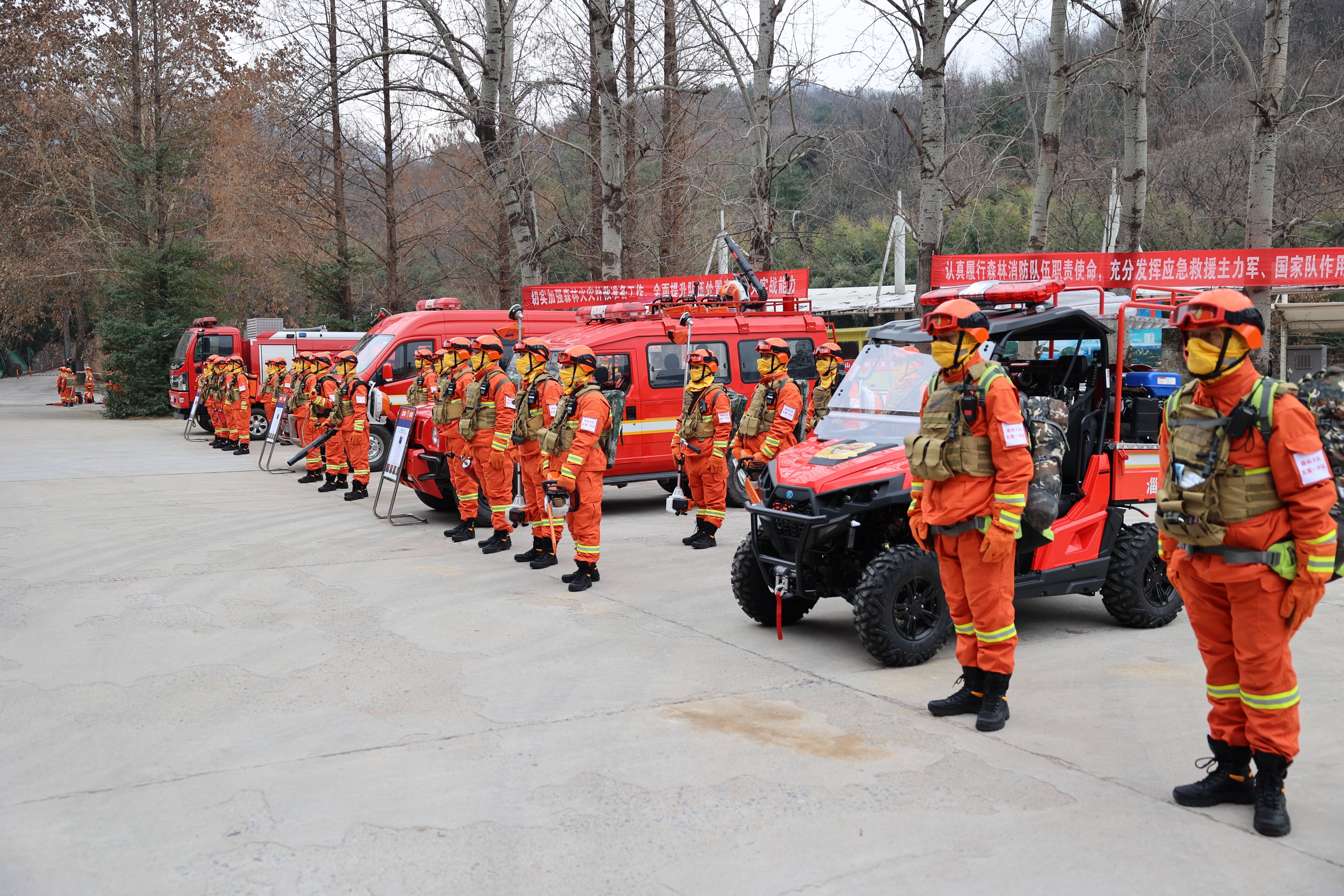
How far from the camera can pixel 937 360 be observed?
18.8 ft

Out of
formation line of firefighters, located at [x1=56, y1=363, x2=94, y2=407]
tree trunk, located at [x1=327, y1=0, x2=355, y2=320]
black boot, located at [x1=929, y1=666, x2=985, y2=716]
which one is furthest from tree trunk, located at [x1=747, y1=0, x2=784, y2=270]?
formation line of firefighters, located at [x1=56, y1=363, x2=94, y2=407]

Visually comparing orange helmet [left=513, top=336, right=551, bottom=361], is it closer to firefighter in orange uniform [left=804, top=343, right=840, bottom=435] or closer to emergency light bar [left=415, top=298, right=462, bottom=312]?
firefighter in orange uniform [left=804, top=343, right=840, bottom=435]

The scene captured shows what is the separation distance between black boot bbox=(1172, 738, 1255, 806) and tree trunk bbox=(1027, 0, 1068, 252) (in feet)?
45.5

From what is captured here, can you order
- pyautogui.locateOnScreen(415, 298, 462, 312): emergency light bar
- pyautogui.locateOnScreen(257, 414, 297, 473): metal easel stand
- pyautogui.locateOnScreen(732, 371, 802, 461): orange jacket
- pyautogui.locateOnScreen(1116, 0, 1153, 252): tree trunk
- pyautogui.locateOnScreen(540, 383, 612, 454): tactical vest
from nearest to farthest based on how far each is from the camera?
1. pyautogui.locateOnScreen(540, 383, 612, 454): tactical vest
2. pyautogui.locateOnScreen(732, 371, 802, 461): orange jacket
3. pyautogui.locateOnScreen(1116, 0, 1153, 252): tree trunk
4. pyautogui.locateOnScreen(415, 298, 462, 312): emergency light bar
5. pyautogui.locateOnScreen(257, 414, 297, 473): metal easel stand

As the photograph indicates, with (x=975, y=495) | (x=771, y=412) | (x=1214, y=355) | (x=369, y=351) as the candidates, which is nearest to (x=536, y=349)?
(x=771, y=412)

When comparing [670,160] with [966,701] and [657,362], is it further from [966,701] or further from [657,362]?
[966,701]

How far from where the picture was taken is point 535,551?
10117 millimetres

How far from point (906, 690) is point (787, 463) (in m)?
1.77

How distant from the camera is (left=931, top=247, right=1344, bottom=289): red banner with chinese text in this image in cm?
1588

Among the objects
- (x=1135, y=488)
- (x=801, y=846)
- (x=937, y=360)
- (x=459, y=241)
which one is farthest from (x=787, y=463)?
(x=459, y=241)

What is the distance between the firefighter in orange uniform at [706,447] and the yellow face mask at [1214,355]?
661 cm

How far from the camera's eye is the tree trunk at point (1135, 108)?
1569cm

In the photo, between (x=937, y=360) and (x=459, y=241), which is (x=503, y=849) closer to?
(x=937, y=360)

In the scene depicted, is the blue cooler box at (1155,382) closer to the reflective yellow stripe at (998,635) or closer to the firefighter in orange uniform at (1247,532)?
the reflective yellow stripe at (998,635)
